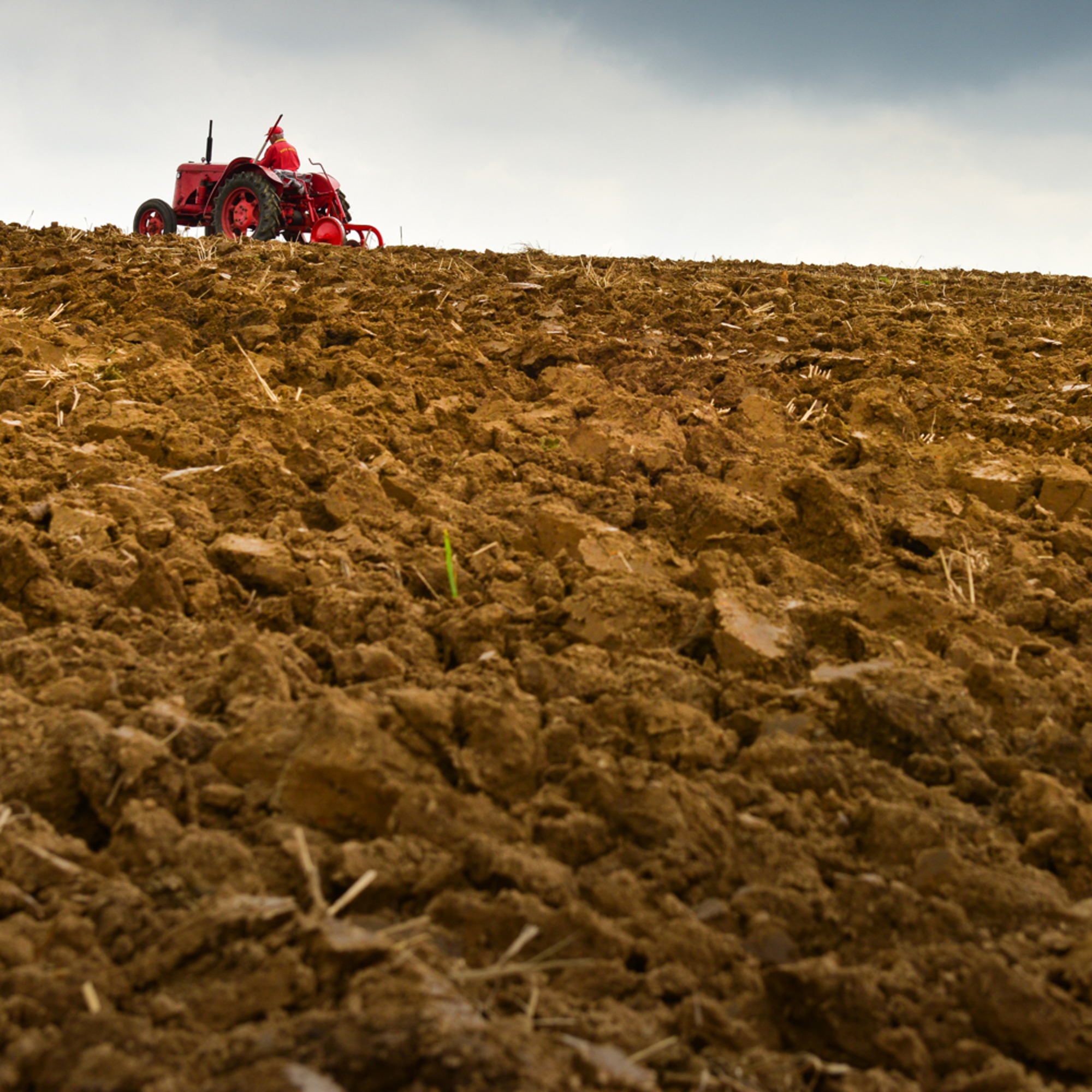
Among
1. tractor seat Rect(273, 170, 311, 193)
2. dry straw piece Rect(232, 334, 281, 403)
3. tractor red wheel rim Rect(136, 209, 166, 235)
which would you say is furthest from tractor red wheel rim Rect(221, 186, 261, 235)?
dry straw piece Rect(232, 334, 281, 403)

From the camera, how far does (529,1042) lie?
1419 millimetres

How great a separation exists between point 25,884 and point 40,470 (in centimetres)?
190

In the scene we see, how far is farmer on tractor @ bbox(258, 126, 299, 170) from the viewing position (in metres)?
10.8

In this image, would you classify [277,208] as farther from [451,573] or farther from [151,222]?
[451,573]

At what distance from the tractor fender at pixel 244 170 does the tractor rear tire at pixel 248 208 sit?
0.14 feet

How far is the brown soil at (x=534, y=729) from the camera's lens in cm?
151

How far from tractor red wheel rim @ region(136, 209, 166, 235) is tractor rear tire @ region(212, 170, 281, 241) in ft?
4.71

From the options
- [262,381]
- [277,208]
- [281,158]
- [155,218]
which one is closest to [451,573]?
[262,381]

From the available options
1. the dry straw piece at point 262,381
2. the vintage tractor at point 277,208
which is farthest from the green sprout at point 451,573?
the vintage tractor at point 277,208

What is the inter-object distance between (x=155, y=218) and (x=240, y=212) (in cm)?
212

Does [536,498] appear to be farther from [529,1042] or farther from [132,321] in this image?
[132,321]

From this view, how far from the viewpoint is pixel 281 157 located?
35.5 feet

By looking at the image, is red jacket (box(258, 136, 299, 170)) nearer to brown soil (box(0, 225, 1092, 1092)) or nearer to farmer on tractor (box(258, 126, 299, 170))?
farmer on tractor (box(258, 126, 299, 170))

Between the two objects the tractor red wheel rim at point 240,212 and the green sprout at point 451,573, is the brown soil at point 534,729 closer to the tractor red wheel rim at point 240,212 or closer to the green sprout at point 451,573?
the green sprout at point 451,573
